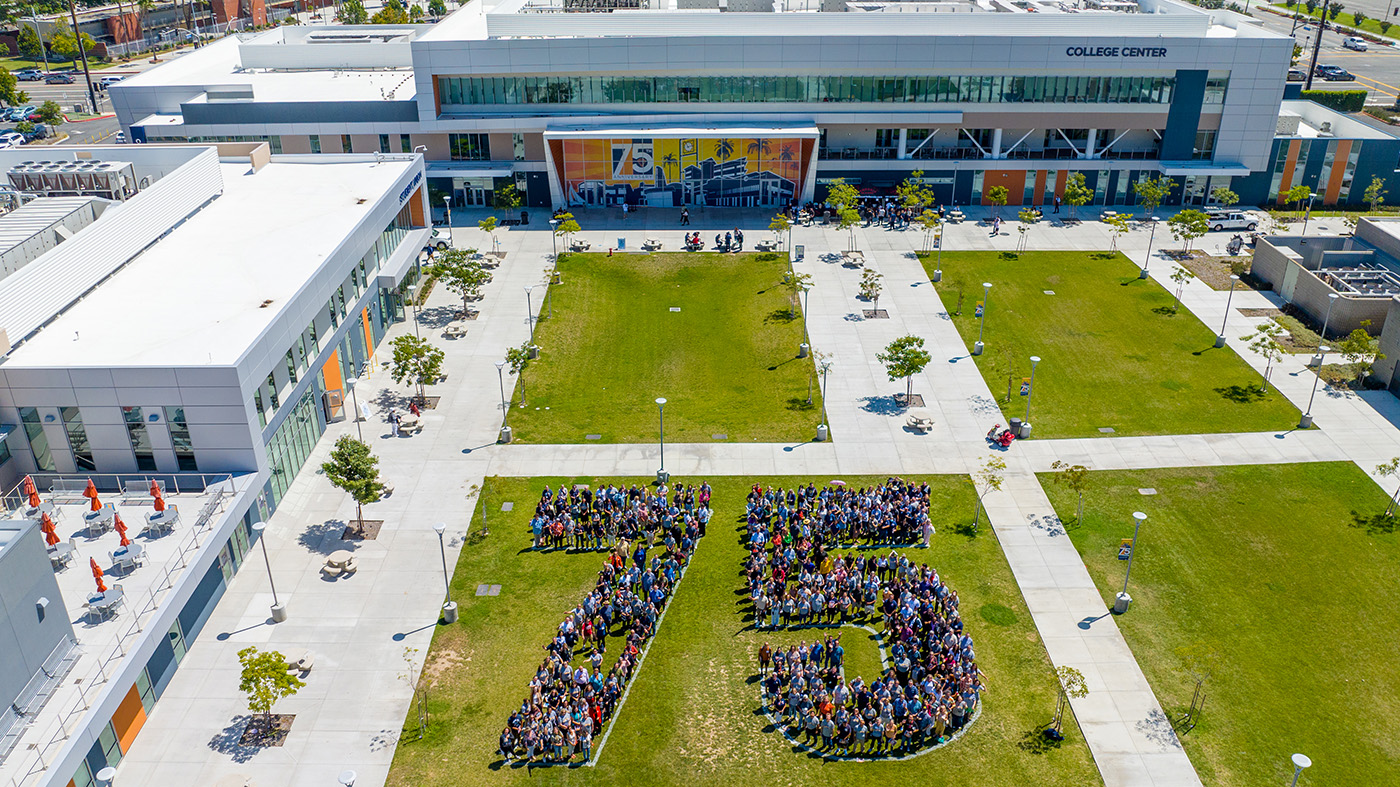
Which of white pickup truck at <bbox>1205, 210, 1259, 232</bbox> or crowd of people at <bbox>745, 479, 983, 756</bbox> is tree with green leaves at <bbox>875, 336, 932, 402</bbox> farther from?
white pickup truck at <bbox>1205, 210, 1259, 232</bbox>

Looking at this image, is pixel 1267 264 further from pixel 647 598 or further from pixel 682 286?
pixel 647 598

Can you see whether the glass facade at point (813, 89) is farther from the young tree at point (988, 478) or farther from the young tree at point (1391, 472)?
the young tree at point (988, 478)

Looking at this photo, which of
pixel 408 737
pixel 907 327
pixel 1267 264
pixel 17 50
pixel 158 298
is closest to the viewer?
pixel 408 737

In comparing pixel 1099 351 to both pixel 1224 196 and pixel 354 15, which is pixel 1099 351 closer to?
pixel 1224 196

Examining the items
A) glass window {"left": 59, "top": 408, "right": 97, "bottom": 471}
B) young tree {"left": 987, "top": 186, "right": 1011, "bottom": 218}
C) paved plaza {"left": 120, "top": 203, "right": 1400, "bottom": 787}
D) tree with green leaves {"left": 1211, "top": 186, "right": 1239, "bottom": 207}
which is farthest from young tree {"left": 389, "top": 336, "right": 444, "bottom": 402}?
tree with green leaves {"left": 1211, "top": 186, "right": 1239, "bottom": 207}

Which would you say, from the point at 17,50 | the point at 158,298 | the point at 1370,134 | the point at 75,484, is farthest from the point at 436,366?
the point at 17,50

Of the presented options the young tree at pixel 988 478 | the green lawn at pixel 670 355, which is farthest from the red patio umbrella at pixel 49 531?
the young tree at pixel 988 478

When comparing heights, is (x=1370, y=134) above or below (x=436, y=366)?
above
